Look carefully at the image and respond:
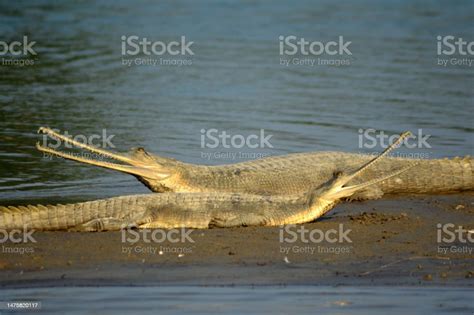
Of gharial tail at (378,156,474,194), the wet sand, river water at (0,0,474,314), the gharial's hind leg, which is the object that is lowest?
the wet sand

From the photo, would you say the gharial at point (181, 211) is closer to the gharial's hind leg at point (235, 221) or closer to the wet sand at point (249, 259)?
the gharial's hind leg at point (235, 221)

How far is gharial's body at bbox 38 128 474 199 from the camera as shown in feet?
36.4

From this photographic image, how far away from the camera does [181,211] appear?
9555 millimetres

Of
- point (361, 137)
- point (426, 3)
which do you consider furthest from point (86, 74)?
point (426, 3)

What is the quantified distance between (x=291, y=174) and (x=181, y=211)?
2.42m

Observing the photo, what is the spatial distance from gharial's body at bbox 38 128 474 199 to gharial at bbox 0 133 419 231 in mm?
1254

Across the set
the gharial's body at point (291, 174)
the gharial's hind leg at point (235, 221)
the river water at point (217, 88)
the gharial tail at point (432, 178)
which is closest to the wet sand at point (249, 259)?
the gharial's hind leg at point (235, 221)

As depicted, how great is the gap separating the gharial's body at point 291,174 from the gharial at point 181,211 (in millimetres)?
1254

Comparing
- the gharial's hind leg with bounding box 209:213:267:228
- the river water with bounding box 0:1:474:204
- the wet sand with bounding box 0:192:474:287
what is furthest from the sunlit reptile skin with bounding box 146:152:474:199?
the wet sand with bounding box 0:192:474:287

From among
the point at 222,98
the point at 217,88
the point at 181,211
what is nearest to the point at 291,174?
the point at 181,211

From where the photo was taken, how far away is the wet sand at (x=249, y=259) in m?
8.13

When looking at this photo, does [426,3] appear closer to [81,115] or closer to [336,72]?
[336,72]

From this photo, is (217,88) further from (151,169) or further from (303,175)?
(151,169)

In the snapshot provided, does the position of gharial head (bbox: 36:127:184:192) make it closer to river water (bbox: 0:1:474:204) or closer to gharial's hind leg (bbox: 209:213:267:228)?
river water (bbox: 0:1:474:204)
